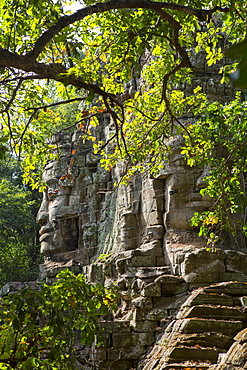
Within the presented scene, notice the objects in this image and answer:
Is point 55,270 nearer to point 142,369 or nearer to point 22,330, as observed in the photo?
point 142,369

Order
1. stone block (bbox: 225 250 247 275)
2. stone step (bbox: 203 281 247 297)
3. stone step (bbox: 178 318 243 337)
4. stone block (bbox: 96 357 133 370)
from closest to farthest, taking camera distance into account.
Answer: stone step (bbox: 178 318 243 337) → stone step (bbox: 203 281 247 297) → stone block (bbox: 96 357 133 370) → stone block (bbox: 225 250 247 275)

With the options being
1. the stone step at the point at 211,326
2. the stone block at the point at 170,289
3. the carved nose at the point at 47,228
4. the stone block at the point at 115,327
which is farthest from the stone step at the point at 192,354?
the carved nose at the point at 47,228

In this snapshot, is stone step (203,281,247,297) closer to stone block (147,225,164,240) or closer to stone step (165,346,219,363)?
stone step (165,346,219,363)

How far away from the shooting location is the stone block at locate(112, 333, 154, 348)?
11.4 metres

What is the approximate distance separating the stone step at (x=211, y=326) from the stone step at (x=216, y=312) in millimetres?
252

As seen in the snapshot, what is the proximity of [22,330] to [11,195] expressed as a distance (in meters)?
21.8

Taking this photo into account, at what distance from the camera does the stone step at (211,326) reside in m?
9.86

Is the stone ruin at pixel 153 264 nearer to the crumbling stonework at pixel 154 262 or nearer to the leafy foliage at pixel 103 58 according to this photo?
the crumbling stonework at pixel 154 262

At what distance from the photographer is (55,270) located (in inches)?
750

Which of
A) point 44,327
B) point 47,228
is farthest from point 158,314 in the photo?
point 47,228

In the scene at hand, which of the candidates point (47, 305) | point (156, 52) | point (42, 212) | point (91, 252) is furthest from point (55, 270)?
point (47, 305)

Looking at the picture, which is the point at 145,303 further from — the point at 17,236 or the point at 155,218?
the point at 17,236

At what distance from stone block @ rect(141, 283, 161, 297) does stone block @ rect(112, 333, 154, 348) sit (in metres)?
1.00

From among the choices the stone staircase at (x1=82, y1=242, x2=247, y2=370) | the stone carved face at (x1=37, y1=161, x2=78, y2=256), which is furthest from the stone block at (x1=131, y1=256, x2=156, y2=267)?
the stone carved face at (x1=37, y1=161, x2=78, y2=256)
